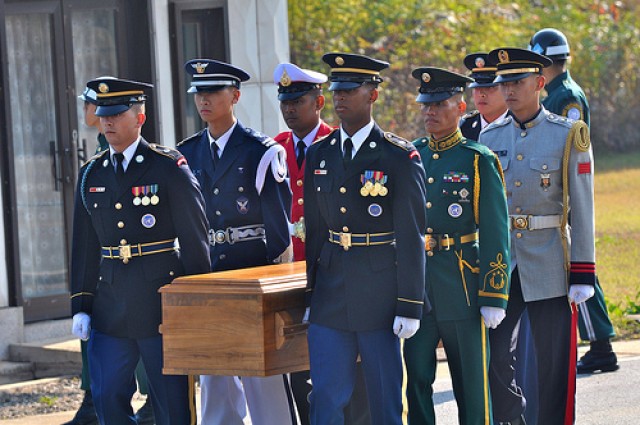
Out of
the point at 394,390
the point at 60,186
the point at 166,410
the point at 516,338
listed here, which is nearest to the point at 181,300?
the point at 166,410

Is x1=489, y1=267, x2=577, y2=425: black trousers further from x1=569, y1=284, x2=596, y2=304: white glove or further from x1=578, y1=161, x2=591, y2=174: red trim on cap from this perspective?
x1=578, y1=161, x2=591, y2=174: red trim on cap

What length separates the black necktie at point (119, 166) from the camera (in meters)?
6.64

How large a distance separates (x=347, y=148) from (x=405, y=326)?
0.87m

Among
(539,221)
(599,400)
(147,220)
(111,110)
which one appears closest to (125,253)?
(147,220)

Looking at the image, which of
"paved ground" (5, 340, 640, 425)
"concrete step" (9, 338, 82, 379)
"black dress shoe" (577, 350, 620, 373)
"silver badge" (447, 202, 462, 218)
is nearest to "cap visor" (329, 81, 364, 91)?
"silver badge" (447, 202, 462, 218)

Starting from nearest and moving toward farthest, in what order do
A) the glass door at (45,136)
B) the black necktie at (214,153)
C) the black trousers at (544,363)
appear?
1. the black trousers at (544,363)
2. the black necktie at (214,153)
3. the glass door at (45,136)

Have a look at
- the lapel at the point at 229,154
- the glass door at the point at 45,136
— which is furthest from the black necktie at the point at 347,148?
the glass door at the point at 45,136

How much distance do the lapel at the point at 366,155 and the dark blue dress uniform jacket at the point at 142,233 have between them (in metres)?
0.79

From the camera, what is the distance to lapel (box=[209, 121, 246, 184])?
724cm

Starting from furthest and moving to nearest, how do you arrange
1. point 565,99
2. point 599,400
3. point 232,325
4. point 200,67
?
point 565,99 < point 599,400 < point 200,67 < point 232,325

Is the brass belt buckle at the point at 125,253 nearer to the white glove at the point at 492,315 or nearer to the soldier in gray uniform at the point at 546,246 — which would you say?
the white glove at the point at 492,315

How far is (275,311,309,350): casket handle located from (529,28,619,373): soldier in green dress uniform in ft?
10.3

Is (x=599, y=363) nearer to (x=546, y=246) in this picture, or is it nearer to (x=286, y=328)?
(x=546, y=246)

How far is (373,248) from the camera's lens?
627cm
